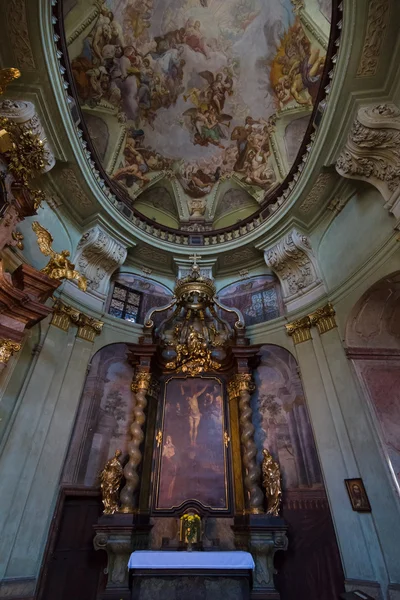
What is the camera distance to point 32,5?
6.41m

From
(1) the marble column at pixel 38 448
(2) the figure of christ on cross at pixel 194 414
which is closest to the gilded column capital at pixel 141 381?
(2) the figure of christ on cross at pixel 194 414

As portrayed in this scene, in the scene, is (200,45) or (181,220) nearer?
(200,45)

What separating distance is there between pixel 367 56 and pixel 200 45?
30.2 feet

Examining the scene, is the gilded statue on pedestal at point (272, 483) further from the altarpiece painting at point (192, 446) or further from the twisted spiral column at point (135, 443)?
the twisted spiral column at point (135, 443)

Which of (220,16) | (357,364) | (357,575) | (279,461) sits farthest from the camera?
(220,16)

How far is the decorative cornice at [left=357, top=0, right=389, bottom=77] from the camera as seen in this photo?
6176 mm

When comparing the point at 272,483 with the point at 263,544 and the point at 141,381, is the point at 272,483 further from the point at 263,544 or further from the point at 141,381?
the point at 141,381

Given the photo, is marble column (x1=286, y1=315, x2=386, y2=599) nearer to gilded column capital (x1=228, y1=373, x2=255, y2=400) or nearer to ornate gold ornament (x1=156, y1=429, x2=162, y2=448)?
gilded column capital (x1=228, y1=373, x2=255, y2=400)

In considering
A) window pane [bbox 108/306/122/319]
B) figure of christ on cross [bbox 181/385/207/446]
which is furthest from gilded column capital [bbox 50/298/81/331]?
figure of christ on cross [bbox 181/385/207/446]

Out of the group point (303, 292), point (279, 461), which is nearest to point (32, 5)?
point (303, 292)

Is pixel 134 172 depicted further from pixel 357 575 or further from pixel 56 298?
pixel 357 575

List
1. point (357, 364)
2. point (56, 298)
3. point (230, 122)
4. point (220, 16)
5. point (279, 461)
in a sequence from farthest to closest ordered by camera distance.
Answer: point (230, 122) < point (220, 16) < point (56, 298) < point (279, 461) < point (357, 364)

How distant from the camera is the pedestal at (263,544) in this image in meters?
5.89

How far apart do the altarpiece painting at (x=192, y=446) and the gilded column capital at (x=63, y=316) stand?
3254mm
